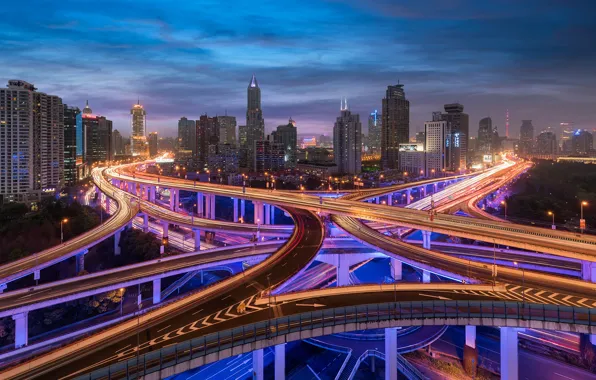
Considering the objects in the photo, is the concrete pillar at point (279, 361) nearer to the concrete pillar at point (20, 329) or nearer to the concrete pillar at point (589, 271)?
the concrete pillar at point (20, 329)

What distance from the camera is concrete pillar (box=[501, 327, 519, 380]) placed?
25.1m

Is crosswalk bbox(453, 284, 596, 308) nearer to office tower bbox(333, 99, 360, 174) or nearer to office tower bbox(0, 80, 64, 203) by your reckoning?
office tower bbox(0, 80, 64, 203)

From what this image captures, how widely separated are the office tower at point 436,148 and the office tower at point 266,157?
7879cm

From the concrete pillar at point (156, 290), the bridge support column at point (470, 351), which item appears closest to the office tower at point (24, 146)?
the concrete pillar at point (156, 290)

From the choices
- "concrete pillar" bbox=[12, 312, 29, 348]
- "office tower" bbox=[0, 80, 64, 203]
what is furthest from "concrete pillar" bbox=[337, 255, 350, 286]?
"office tower" bbox=[0, 80, 64, 203]

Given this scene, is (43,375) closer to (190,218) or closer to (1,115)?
(190,218)

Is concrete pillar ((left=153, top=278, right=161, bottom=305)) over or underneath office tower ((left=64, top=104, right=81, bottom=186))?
underneath

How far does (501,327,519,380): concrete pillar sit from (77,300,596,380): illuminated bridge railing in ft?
5.83

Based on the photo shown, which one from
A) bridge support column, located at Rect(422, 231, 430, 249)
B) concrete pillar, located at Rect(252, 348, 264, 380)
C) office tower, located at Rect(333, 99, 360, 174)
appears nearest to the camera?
concrete pillar, located at Rect(252, 348, 264, 380)

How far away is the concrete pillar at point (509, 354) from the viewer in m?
25.1

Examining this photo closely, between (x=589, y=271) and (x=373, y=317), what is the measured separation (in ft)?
81.6

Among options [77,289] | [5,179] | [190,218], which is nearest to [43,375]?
[77,289]

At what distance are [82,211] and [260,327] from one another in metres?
63.1

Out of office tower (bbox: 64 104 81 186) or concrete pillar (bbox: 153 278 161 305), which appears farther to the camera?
office tower (bbox: 64 104 81 186)
